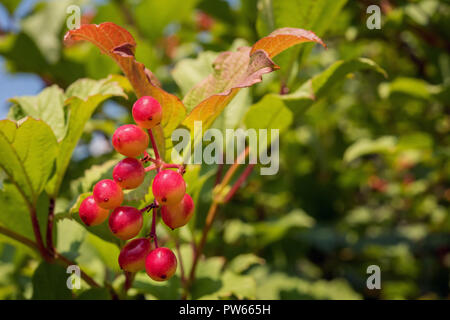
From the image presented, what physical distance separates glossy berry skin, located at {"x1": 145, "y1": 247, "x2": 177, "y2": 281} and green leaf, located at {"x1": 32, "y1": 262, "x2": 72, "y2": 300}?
14.3 inches

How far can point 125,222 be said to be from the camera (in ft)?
1.68

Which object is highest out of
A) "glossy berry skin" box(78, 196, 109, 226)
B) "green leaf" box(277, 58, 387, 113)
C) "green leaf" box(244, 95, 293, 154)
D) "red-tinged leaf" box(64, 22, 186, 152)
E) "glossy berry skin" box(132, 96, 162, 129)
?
"green leaf" box(277, 58, 387, 113)

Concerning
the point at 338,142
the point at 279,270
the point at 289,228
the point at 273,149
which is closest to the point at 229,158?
the point at 273,149

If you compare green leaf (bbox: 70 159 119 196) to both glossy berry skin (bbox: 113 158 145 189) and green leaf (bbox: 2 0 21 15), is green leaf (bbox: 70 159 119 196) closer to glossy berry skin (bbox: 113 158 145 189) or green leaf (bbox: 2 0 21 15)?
glossy berry skin (bbox: 113 158 145 189)

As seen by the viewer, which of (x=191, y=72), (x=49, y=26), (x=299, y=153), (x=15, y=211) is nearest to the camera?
(x=15, y=211)

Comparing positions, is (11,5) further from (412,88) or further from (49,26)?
(412,88)

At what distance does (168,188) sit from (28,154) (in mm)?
327

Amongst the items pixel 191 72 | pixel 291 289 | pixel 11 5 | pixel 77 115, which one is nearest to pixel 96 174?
pixel 77 115

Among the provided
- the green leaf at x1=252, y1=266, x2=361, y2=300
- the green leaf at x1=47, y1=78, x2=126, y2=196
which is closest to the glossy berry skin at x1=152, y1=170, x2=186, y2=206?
the green leaf at x1=47, y1=78, x2=126, y2=196

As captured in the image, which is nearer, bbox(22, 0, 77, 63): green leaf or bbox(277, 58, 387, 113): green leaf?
bbox(277, 58, 387, 113): green leaf

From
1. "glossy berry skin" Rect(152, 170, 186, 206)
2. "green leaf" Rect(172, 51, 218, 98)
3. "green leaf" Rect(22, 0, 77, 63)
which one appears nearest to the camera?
"glossy berry skin" Rect(152, 170, 186, 206)

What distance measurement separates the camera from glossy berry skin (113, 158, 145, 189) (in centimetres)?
51

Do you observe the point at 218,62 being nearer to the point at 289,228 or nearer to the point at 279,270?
the point at 289,228

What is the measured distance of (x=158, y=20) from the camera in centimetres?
→ 160
